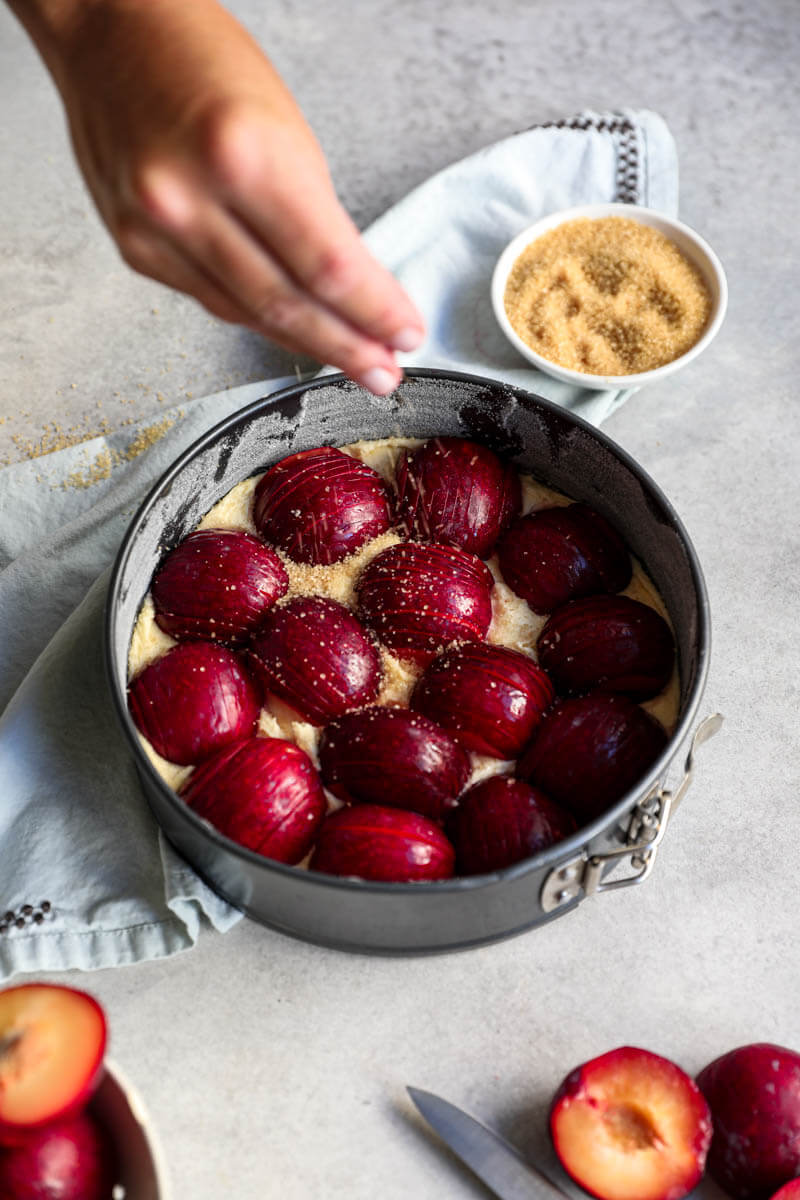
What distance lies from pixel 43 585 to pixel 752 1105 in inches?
33.6

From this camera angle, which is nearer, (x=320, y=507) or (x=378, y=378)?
(x=378, y=378)

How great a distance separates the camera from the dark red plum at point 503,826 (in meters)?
0.99

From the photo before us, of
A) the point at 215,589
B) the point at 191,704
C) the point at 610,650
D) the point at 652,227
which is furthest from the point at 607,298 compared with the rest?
the point at 191,704

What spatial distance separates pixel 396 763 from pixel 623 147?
1000 millimetres

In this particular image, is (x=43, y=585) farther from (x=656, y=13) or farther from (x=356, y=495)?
(x=656, y=13)

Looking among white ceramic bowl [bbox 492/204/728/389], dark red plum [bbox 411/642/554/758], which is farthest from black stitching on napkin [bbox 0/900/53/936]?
white ceramic bowl [bbox 492/204/728/389]

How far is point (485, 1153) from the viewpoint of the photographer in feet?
3.18

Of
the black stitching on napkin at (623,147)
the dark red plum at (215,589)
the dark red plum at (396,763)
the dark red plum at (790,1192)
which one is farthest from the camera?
the black stitching on napkin at (623,147)

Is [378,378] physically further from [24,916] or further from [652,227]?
[652,227]

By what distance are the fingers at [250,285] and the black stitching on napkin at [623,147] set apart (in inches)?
35.4

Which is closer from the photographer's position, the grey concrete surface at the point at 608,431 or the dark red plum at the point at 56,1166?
the dark red plum at the point at 56,1166

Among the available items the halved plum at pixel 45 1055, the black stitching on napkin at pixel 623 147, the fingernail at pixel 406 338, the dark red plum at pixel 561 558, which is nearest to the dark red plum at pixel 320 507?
the dark red plum at pixel 561 558

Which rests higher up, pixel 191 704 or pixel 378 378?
pixel 378 378

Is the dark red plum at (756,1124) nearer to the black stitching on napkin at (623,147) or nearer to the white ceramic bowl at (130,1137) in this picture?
the white ceramic bowl at (130,1137)
